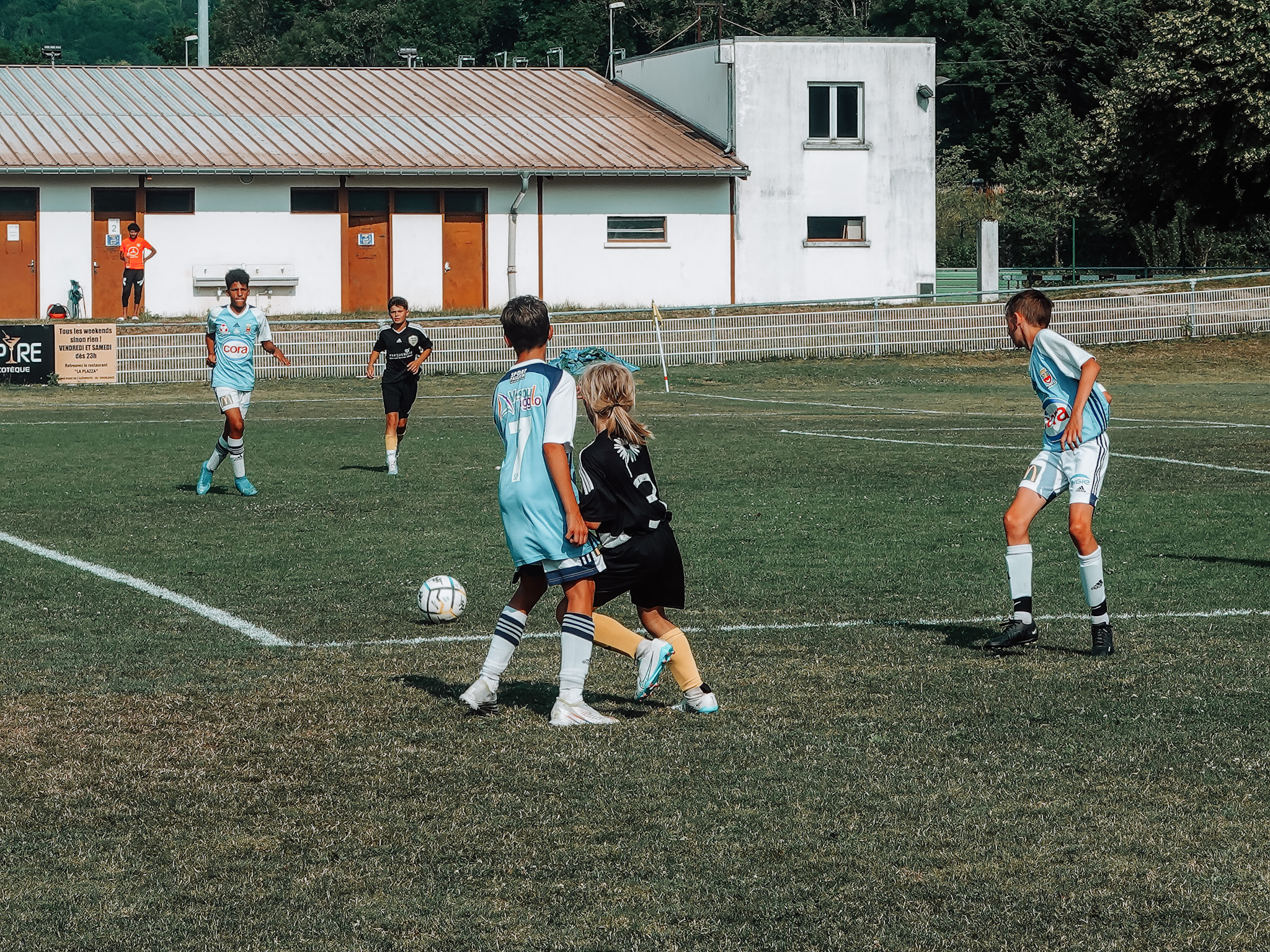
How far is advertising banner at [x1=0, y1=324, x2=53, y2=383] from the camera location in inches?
1227

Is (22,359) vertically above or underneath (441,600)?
above

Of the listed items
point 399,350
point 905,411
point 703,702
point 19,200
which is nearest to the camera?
point 703,702

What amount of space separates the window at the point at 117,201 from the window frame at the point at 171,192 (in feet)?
0.86

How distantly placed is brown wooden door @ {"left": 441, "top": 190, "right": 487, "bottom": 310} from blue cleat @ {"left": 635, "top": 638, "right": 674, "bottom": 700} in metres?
35.7

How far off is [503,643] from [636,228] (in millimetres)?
36967

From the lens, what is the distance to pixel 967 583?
10.9 meters

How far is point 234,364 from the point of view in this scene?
53.2 ft

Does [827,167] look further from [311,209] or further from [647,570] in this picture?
[647,570]

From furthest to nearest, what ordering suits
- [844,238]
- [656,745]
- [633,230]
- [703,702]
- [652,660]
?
[844,238] → [633,230] → [703,702] → [652,660] → [656,745]

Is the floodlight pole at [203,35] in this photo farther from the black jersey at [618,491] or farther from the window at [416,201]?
the black jersey at [618,491]

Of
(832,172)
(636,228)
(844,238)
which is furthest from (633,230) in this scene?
(844,238)

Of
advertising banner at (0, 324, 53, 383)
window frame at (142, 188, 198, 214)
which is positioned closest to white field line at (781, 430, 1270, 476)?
advertising banner at (0, 324, 53, 383)

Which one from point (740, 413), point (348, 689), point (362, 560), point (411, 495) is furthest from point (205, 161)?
point (348, 689)

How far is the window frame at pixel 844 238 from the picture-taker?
1764 inches
